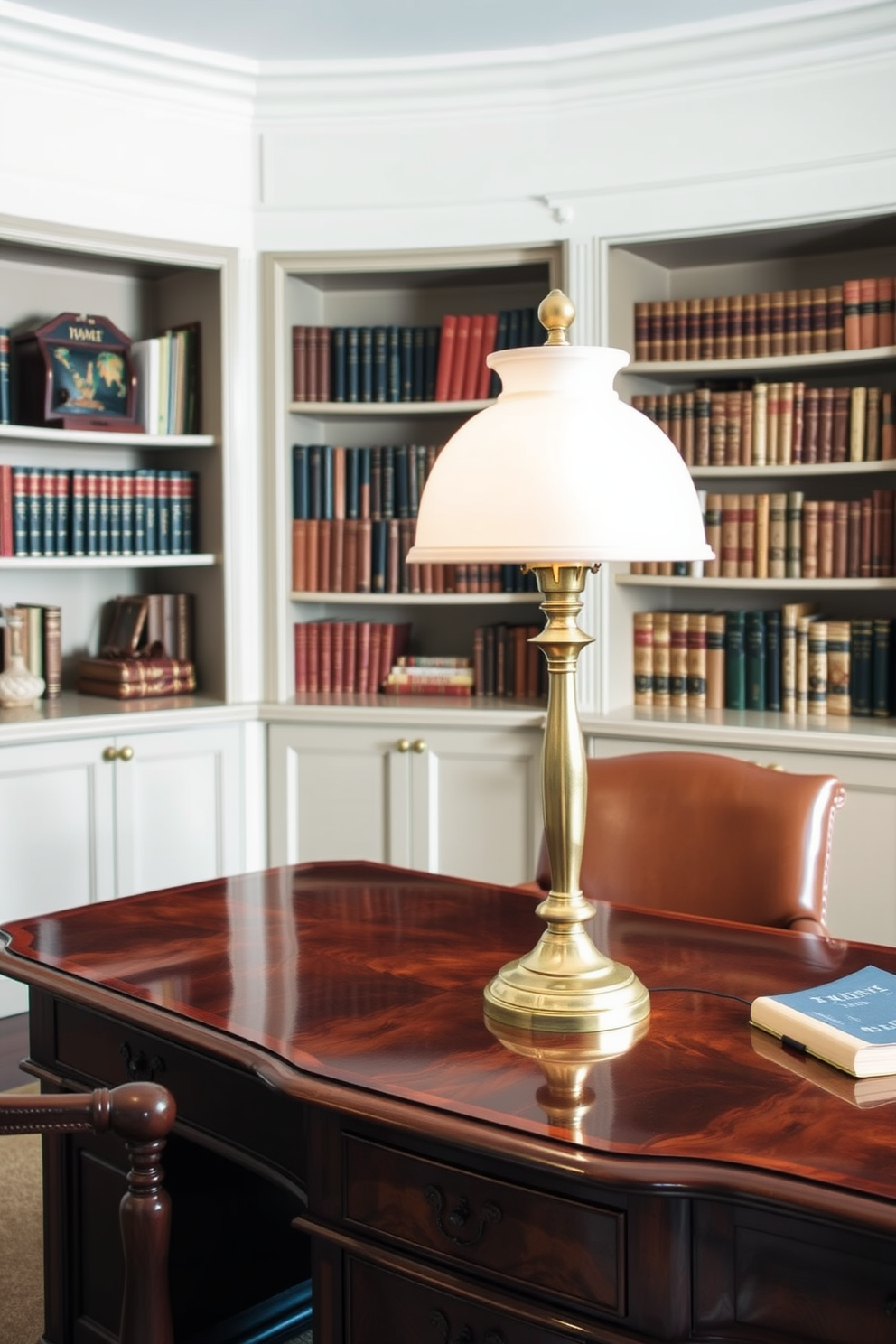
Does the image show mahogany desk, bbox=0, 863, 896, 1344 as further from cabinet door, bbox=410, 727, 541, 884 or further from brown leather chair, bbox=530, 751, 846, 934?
cabinet door, bbox=410, 727, 541, 884

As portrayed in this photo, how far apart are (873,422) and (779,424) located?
24cm

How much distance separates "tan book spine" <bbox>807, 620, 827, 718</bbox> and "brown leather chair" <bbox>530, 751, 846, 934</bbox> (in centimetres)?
138

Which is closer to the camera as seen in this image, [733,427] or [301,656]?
[733,427]

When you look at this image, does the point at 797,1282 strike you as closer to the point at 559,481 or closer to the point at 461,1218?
the point at 461,1218

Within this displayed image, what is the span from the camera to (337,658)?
422cm

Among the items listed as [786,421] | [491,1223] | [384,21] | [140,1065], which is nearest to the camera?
[491,1223]

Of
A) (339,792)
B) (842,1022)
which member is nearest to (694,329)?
(339,792)

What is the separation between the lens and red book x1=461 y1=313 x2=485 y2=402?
4.02m

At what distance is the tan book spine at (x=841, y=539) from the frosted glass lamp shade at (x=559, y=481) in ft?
7.46

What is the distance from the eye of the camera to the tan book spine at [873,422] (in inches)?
142

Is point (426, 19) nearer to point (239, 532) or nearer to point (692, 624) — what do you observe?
point (239, 532)

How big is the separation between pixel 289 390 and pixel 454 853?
1463 mm

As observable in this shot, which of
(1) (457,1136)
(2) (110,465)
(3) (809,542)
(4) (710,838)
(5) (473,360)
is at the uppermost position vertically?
(5) (473,360)

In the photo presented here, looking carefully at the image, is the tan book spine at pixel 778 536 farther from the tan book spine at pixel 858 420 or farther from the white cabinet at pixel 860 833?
the white cabinet at pixel 860 833
